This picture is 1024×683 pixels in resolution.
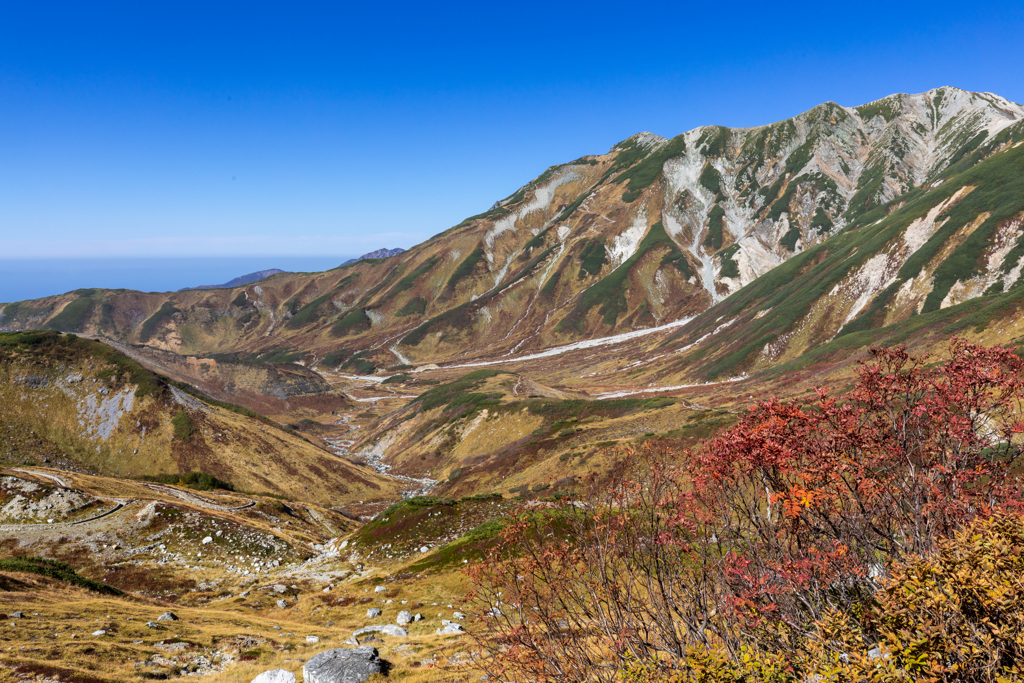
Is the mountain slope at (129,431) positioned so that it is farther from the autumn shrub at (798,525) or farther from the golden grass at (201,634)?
the autumn shrub at (798,525)

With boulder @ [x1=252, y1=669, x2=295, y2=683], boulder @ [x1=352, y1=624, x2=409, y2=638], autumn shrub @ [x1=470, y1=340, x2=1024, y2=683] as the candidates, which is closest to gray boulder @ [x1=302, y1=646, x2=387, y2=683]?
boulder @ [x1=252, y1=669, x2=295, y2=683]

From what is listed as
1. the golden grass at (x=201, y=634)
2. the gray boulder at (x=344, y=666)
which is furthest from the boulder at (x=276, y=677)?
the golden grass at (x=201, y=634)

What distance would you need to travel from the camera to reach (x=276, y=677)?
1720cm

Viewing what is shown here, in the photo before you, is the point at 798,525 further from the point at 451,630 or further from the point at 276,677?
the point at 451,630

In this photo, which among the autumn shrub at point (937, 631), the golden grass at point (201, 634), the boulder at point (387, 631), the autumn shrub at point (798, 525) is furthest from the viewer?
the boulder at point (387, 631)

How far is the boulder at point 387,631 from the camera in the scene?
78.5ft

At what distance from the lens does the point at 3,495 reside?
4084 centimetres

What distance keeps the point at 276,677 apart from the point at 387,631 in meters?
7.92

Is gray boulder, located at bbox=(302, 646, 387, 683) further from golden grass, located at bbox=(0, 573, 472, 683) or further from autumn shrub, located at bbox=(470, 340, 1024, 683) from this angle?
autumn shrub, located at bbox=(470, 340, 1024, 683)

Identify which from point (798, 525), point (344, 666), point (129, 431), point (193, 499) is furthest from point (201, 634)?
point (129, 431)

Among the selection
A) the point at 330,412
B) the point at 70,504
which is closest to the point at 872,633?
the point at 70,504

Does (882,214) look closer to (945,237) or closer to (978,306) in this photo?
(945,237)

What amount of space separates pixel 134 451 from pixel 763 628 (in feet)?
284

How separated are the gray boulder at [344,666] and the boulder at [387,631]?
6307 mm
